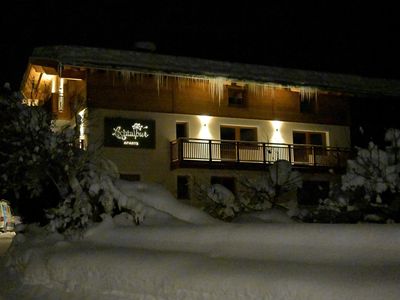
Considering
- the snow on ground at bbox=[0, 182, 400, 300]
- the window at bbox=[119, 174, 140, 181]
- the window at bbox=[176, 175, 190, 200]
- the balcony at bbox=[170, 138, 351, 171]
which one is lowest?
the snow on ground at bbox=[0, 182, 400, 300]

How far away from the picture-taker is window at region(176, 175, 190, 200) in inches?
906

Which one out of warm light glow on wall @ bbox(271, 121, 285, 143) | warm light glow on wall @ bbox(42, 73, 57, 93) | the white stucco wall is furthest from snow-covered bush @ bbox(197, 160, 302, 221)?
warm light glow on wall @ bbox(42, 73, 57, 93)

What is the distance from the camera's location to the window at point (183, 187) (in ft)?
75.5

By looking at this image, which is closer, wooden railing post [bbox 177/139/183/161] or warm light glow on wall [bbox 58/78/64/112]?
wooden railing post [bbox 177/139/183/161]

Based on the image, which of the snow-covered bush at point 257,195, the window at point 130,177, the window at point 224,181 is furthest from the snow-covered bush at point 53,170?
the window at point 224,181

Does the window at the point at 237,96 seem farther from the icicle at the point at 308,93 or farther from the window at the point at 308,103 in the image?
the window at the point at 308,103

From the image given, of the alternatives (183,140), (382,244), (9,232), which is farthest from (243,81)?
(9,232)

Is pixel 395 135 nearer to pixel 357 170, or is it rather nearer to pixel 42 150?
pixel 357 170

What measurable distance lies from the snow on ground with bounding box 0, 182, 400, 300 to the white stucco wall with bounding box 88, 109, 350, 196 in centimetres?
1120

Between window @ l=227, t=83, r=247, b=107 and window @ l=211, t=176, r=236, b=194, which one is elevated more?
window @ l=227, t=83, r=247, b=107

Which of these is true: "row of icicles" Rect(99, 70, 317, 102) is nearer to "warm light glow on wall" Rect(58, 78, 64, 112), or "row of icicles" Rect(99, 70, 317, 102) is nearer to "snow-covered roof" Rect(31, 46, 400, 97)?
"snow-covered roof" Rect(31, 46, 400, 97)

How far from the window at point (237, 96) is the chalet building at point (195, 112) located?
5 cm

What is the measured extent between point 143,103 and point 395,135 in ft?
41.0

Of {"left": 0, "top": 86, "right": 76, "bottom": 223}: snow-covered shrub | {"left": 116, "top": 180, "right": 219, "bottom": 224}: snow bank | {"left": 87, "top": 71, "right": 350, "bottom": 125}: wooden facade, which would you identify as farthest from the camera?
{"left": 87, "top": 71, "right": 350, "bottom": 125}: wooden facade
